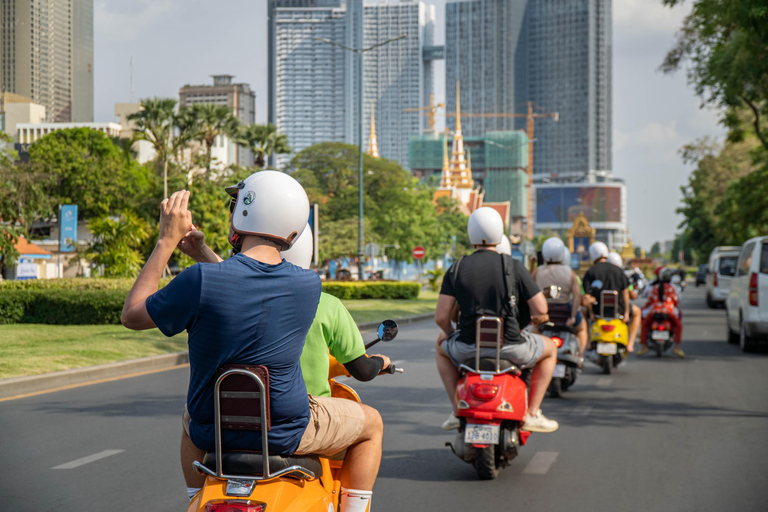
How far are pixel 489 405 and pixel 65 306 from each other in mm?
14115

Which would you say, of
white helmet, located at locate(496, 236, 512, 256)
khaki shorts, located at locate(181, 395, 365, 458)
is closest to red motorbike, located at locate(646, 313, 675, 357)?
white helmet, located at locate(496, 236, 512, 256)

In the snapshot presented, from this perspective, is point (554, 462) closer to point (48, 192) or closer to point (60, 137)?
point (48, 192)

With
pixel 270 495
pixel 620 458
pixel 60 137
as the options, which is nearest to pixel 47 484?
pixel 270 495

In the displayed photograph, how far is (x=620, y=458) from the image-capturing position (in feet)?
21.4

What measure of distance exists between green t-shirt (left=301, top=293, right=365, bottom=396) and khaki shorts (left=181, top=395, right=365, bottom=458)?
0.22m

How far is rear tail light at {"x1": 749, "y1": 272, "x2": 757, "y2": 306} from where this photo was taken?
14195 millimetres

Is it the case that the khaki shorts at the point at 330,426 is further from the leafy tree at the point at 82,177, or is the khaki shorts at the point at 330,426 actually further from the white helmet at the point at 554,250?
the leafy tree at the point at 82,177

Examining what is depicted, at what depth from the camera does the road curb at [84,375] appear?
9.80 meters

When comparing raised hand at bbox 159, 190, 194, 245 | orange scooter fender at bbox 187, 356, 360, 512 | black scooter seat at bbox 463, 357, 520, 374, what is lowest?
orange scooter fender at bbox 187, 356, 360, 512

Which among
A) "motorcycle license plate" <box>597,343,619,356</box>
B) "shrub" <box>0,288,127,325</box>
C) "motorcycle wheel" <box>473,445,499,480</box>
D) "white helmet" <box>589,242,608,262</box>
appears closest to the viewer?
"motorcycle wheel" <box>473,445,499,480</box>

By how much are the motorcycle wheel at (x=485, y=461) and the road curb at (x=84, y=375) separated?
601cm

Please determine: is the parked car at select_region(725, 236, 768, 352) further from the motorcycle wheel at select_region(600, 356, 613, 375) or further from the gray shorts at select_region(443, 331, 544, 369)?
the gray shorts at select_region(443, 331, 544, 369)

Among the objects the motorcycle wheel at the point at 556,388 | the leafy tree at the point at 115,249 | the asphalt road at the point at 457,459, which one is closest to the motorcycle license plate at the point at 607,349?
the asphalt road at the point at 457,459

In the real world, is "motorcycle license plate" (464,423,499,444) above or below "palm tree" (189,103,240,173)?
below
